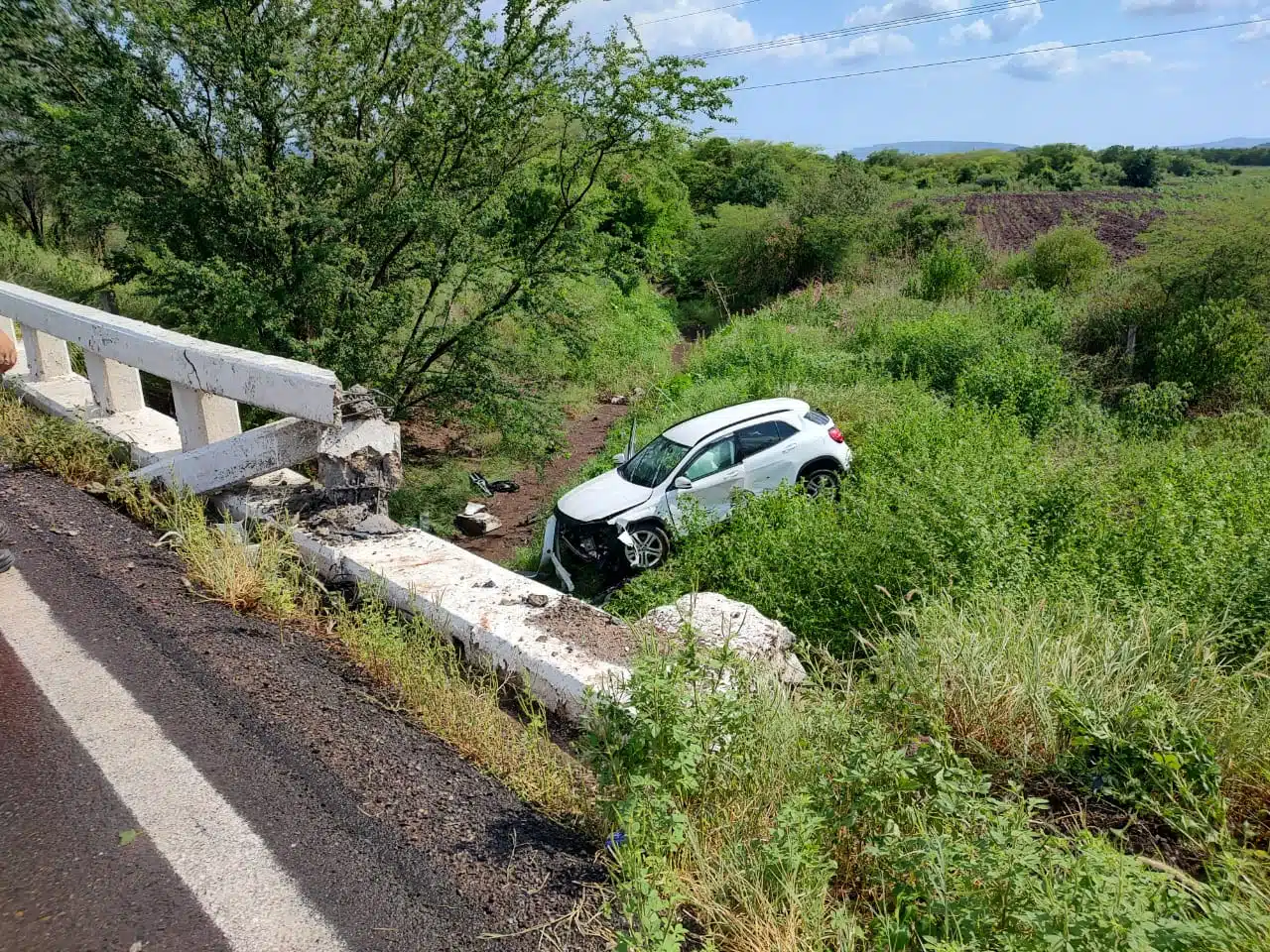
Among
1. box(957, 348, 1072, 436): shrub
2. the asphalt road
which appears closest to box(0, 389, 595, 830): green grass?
the asphalt road

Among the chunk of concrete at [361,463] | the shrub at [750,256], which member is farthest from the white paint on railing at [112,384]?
the shrub at [750,256]

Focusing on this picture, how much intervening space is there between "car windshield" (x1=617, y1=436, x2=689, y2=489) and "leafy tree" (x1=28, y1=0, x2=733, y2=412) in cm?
322

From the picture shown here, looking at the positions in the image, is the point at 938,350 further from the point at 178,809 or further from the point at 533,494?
the point at 178,809

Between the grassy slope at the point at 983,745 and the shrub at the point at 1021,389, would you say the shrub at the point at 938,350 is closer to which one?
the shrub at the point at 1021,389

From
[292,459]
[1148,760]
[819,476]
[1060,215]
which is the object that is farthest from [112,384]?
[1060,215]

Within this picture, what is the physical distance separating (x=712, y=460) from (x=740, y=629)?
6457mm

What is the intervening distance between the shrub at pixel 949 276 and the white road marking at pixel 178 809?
22818 millimetres

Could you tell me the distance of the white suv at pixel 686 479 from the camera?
10469 millimetres

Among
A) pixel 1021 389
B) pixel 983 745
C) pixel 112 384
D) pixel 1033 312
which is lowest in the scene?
pixel 1021 389

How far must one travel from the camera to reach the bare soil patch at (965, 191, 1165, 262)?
28.1m

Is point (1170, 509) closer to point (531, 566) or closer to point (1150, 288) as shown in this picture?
point (531, 566)

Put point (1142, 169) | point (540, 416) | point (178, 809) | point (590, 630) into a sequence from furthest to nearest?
point (1142, 169) → point (540, 416) → point (590, 630) → point (178, 809)

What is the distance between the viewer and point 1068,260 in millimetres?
22391

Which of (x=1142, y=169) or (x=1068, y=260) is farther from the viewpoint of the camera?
(x=1142, y=169)
